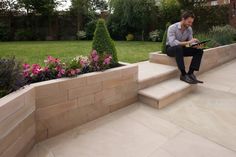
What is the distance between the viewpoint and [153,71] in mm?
3723

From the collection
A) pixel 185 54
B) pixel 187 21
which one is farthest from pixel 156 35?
pixel 187 21

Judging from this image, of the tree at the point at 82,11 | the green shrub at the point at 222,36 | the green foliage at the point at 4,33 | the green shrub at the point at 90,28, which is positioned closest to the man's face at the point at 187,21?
the green shrub at the point at 222,36

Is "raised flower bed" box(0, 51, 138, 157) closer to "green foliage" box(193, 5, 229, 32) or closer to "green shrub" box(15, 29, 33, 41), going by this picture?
"green foliage" box(193, 5, 229, 32)

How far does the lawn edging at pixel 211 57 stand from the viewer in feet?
13.7

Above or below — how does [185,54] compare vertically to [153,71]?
above

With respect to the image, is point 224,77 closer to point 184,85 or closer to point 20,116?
point 184,85

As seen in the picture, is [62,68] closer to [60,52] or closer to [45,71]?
[45,71]

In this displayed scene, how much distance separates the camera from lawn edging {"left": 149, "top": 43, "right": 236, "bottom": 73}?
4168 millimetres

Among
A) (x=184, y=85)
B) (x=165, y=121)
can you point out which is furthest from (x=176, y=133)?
(x=184, y=85)

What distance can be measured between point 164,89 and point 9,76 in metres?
2.18

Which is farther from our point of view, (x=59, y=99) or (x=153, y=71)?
(x=153, y=71)

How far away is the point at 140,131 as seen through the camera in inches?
89.4

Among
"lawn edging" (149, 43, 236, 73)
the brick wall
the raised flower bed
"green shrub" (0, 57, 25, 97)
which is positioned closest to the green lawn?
"lawn edging" (149, 43, 236, 73)

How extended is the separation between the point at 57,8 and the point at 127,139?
38.5 feet
